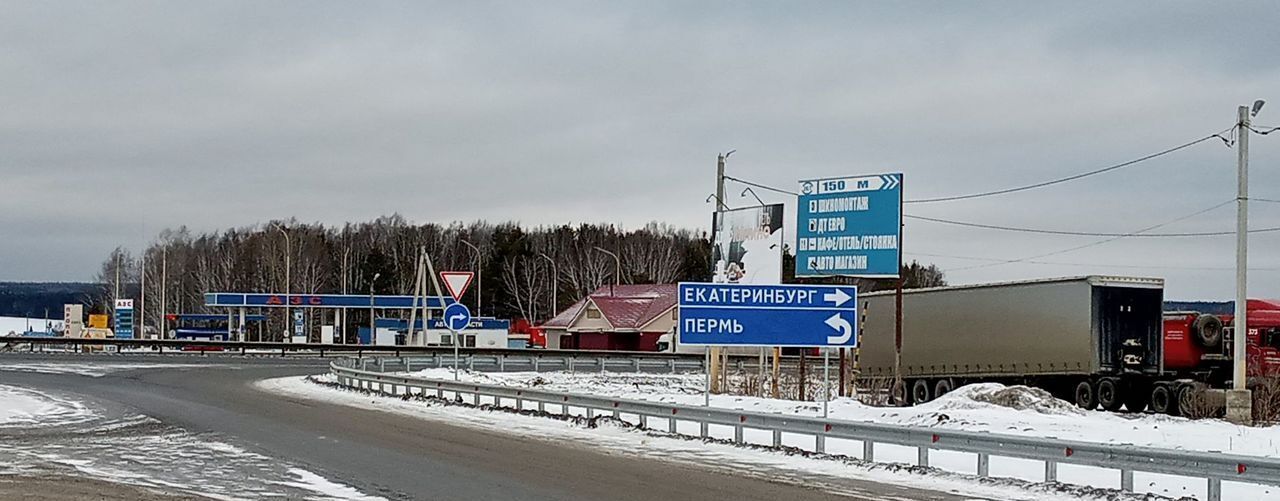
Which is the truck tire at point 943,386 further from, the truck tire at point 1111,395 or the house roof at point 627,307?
the house roof at point 627,307

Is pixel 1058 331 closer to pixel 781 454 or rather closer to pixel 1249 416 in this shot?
pixel 1249 416

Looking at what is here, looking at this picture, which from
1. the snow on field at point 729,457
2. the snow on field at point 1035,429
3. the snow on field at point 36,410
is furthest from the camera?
the snow on field at point 36,410

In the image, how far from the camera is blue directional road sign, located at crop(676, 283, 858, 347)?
23359 mm

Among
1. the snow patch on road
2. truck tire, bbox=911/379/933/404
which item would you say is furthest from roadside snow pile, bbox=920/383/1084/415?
the snow patch on road

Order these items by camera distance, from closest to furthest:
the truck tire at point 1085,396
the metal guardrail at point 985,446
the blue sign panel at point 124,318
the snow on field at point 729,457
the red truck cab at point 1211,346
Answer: the metal guardrail at point 985,446 < the snow on field at point 729,457 < the truck tire at point 1085,396 < the red truck cab at point 1211,346 < the blue sign panel at point 124,318

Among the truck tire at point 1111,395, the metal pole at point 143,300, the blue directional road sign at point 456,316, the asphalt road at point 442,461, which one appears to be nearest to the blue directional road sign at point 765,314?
the asphalt road at point 442,461

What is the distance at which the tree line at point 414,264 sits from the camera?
13300cm

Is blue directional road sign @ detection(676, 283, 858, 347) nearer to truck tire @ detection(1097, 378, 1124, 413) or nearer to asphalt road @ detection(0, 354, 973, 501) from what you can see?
asphalt road @ detection(0, 354, 973, 501)

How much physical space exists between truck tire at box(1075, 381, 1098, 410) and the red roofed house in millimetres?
53409

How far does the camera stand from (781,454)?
18.9 m

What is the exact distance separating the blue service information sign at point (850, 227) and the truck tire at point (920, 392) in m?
8.03

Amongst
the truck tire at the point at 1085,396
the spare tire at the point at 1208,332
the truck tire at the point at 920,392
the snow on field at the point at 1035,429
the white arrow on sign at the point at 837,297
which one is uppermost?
the white arrow on sign at the point at 837,297

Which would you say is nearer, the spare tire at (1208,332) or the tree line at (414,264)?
the spare tire at (1208,332)

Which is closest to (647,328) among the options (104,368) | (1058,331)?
(104,368)
